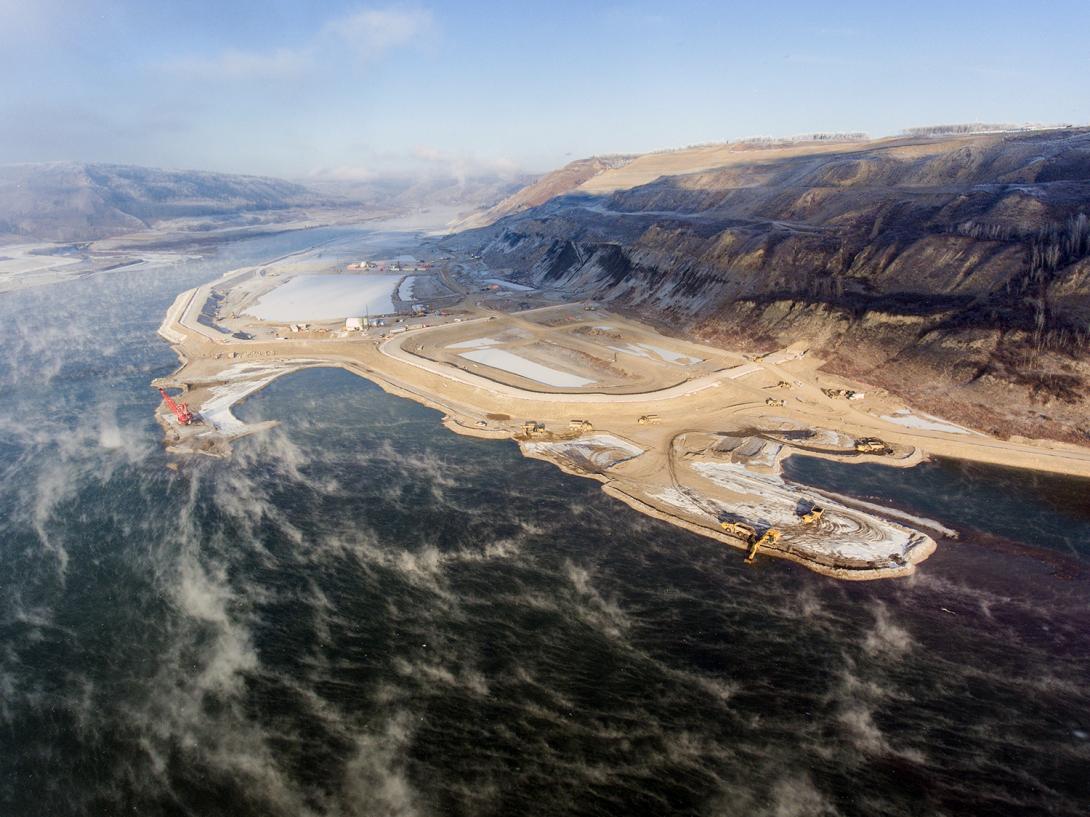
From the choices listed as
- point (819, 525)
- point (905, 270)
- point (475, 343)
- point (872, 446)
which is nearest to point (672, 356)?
point (475, 343)

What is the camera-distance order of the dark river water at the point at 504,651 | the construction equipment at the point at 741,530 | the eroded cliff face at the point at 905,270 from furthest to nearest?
the eroded cliff face at the point at 905,270
the construction equipment at the point at 741,530
the dark river water at the point at 504,651

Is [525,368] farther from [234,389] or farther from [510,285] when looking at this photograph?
[510,285]

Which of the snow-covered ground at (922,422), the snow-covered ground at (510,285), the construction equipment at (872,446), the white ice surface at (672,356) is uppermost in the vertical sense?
the snow-covered ground at (510,285)

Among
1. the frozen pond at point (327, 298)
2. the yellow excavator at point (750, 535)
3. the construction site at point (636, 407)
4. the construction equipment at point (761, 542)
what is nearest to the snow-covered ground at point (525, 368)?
the construction site at point (636, 407)

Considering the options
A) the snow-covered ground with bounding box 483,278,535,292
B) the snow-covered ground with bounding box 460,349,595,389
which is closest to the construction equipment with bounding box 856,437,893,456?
the snow-covered ground with bounding box 460,349,595,389

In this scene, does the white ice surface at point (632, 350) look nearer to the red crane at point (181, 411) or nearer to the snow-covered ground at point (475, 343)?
the snow-covered ground at point (475, 343)
